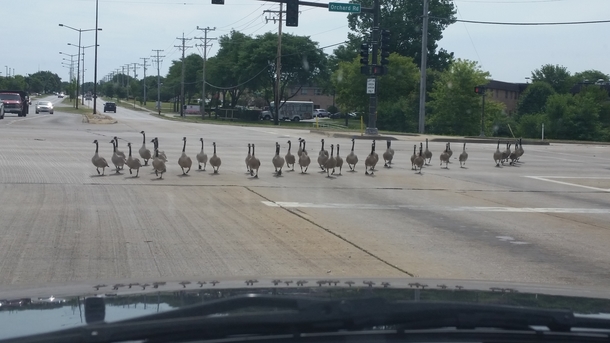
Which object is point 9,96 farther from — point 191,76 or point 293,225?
point 191,76

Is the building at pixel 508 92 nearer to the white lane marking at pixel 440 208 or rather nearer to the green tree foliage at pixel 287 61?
the green tree foliage at pixel 287 61

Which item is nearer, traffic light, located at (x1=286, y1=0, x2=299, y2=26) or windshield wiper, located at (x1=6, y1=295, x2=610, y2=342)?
windshield wiper, located at (x1=6, y1=295, x2=610, y2=342)

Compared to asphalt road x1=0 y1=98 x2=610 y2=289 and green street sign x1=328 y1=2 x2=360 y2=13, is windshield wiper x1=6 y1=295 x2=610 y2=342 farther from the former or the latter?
green street sign x1=328 y1=2 x2=360 y2=13

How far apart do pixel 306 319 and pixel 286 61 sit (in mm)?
81011

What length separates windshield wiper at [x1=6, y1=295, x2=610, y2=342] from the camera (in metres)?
2.48

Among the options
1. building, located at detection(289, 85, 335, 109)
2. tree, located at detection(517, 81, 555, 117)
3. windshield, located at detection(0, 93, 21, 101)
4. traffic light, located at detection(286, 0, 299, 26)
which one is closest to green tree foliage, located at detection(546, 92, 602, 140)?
tree, located at detection(517, 81, 555, 117)

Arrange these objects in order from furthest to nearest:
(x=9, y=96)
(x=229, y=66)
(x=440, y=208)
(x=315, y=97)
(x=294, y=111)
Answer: (x=315, y=97) → (x=294, y=111) → (x=229, y=66) → (x=9, y=96) → (x=440, y=208)

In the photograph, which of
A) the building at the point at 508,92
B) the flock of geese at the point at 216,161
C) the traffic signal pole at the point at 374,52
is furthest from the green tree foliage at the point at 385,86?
the flock of geese at the point at 216,161

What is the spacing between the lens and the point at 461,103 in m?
60.8

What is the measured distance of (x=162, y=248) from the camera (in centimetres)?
926

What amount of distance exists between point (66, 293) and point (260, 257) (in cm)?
545

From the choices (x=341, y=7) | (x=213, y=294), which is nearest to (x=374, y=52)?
(x=341, y=7)

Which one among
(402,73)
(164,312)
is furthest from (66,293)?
(402,73)

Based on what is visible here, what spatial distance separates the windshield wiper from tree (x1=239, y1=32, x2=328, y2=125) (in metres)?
78.6
